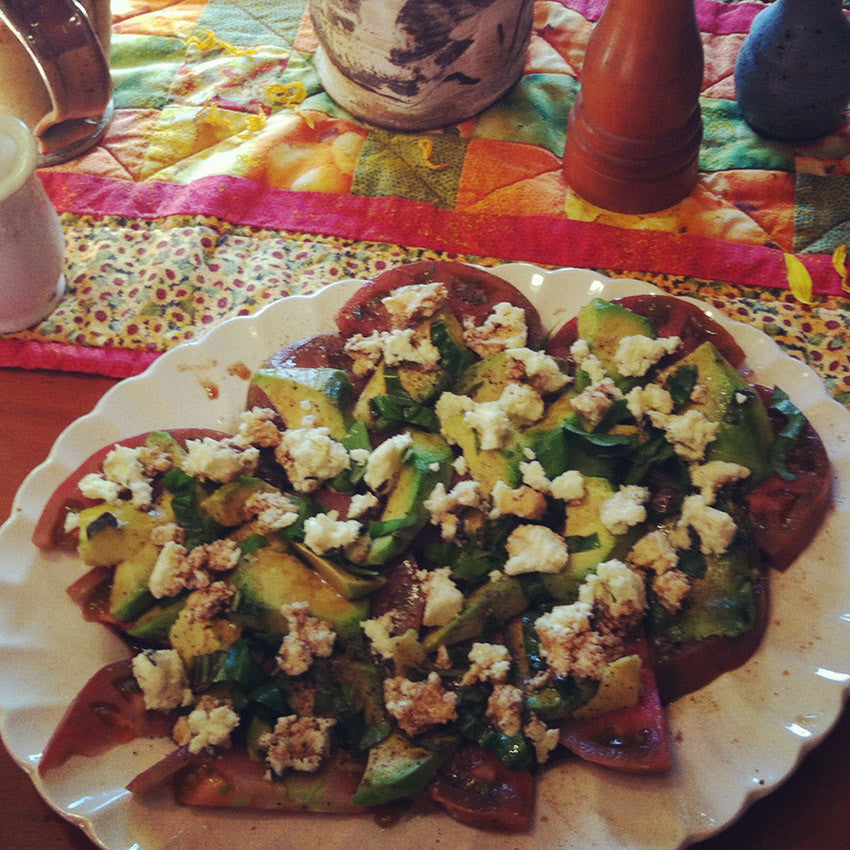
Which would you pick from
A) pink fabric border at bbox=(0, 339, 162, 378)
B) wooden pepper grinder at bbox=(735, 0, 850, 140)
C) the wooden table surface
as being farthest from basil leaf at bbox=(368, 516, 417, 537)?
wooden pepper grinder at bbox=(735, 0, 850, 140)

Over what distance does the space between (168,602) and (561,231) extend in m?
1.09

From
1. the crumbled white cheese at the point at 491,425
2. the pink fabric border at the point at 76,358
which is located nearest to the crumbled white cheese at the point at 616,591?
the crumbled white cheese at the point at 491,425

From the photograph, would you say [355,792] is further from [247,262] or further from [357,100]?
[357,100]

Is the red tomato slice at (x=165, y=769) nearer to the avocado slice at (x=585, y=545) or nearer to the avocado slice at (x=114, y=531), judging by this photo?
the avocado slice at (x=114, y=531)

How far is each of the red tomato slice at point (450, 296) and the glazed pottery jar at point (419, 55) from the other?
565 mm

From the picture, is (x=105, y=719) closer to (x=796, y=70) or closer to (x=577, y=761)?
(x=577, y=761)

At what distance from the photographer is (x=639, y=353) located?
1.17m

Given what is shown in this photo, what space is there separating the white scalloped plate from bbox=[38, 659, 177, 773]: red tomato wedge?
17mm

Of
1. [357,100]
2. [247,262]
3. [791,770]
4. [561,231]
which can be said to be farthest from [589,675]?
[357,100]

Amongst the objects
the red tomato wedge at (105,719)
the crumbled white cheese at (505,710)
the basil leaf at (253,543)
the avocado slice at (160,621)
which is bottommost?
the red tomato wedge at (105,719)

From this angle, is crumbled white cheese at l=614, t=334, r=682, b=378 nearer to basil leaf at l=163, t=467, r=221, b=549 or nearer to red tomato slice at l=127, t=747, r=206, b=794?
basil leaf at l=163, t=467, r=221, b=549

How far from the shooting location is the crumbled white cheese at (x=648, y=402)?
114 cm

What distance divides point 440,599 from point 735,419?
0.48m

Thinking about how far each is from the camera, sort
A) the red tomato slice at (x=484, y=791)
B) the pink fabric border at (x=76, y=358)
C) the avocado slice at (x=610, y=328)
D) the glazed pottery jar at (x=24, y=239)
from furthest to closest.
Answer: the pink fabric border at (x=76, y=358) → the glazed pottery jar at (x=24, y=239) → the avocado slice at (x=610, y=328) → the red tomato slice at (x=484, y=791)
